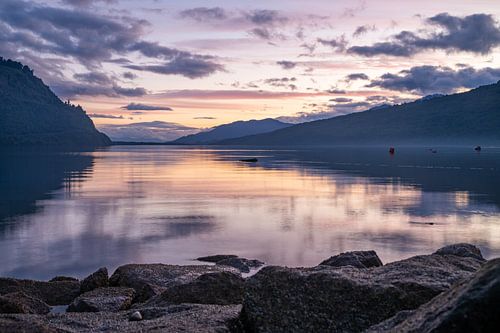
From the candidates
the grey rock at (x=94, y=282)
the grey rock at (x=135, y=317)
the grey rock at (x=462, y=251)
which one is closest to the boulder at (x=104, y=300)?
the grey rock at (x=94, y=282)

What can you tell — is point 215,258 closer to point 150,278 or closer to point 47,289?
point 150,278

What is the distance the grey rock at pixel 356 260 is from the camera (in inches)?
616

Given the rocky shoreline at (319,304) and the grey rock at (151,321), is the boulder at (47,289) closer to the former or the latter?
the rocky shoreline at (319,304)

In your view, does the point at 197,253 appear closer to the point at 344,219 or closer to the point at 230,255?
the point at 230,255

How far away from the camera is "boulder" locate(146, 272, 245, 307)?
11594mm

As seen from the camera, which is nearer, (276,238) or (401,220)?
(276,238)

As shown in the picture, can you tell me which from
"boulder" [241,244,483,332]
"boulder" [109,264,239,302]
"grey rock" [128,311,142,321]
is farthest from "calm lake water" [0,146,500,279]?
"boulder" [241,244,483,332]

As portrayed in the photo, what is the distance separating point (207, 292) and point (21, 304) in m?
3.83

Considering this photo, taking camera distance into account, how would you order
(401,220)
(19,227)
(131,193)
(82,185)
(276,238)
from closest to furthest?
1. (276,238)
2. (19,227)
3. (401,220)
4. (131,193)
5. (82,185)

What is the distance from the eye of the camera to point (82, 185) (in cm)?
5025

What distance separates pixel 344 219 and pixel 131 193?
64.9ft

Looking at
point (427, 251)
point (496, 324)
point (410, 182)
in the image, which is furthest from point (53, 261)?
point (410, 182)

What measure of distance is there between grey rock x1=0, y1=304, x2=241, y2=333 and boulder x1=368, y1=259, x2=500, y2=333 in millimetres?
3199

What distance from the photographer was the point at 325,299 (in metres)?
8.22
